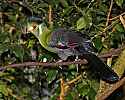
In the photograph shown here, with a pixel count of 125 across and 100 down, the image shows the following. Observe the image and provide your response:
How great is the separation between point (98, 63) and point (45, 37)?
484mm

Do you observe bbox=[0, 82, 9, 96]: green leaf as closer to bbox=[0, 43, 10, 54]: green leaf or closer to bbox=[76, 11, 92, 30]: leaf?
bbox=[0, 43, 10, 54]: green leaf

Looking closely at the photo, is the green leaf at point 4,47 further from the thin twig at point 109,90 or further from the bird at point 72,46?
the thin twig at point 109,90

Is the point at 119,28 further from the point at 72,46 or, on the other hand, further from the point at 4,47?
the point at 4,47

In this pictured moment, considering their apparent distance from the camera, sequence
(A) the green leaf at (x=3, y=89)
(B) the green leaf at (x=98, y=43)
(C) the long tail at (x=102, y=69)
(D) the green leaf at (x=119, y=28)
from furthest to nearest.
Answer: (A) the green leaf at (x=3, y=89) → (D) the green leaf at (x=119, y=28) → (B) the green leaf at (x=98, y=43) → (C) the long tail at (x=102, y=69)

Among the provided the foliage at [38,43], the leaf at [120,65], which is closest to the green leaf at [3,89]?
the foliage at [38,43]

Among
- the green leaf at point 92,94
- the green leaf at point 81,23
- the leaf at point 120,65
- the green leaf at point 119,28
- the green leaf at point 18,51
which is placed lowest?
the green leaf at point 92,94

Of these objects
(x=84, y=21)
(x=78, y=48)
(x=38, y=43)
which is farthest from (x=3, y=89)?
(x=84, y=21)

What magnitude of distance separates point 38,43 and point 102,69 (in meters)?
0.65

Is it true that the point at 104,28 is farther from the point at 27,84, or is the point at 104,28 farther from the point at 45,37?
the point at 27,84

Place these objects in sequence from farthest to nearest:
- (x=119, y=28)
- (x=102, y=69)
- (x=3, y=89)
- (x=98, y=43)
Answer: (x=3, y=89) → (x=119, y=28) → (x=98, y=43) → (x=102, y=69)

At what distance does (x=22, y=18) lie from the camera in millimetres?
2844

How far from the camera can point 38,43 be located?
8.36 feet

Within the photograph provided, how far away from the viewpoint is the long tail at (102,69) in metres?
2.00

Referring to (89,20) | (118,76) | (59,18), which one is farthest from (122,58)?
(59,18)
